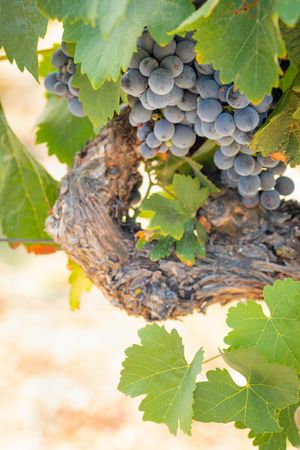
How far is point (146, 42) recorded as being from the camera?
2.31ft

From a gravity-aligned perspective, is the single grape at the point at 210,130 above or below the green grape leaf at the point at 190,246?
above

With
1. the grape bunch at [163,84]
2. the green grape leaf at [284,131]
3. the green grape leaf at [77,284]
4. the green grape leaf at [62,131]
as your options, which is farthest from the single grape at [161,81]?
the green grape leaf at [77,284]

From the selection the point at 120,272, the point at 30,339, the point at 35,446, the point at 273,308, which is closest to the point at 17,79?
the point at 30,339

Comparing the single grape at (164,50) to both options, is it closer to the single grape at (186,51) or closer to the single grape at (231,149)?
the single grape at (186,51)

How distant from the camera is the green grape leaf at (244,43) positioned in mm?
560

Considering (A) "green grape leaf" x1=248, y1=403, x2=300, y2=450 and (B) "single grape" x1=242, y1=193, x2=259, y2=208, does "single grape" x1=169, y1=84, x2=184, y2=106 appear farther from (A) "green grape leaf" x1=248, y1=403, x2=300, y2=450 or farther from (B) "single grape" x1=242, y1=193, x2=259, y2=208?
(A) "green grape leaf" x1=248, y1=403, x2=300, y2=450

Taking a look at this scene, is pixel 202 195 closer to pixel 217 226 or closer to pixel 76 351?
pixel 217 226

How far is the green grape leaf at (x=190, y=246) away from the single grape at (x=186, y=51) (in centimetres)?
25

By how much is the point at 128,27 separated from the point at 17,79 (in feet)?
7.78

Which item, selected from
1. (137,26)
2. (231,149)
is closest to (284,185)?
(231,149)

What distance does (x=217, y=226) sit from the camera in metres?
0.91

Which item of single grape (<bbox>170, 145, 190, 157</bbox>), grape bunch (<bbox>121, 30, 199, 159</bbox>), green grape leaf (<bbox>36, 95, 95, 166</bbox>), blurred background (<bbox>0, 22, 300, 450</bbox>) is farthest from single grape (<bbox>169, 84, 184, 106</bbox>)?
blurred background (<bbox>0, 22, 300, 450</bbox>)

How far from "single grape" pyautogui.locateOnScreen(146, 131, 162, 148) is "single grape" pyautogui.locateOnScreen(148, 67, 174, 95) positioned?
11 cm

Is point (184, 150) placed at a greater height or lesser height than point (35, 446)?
greater
